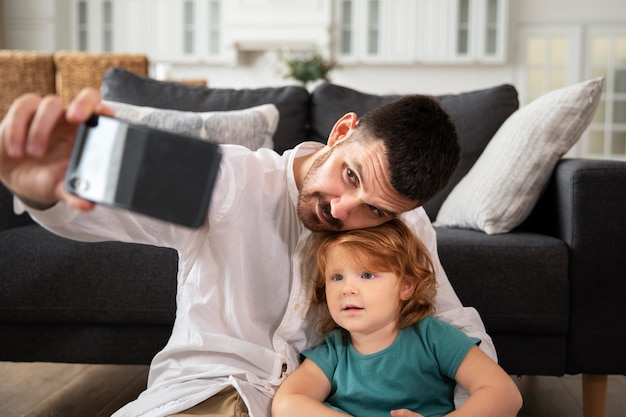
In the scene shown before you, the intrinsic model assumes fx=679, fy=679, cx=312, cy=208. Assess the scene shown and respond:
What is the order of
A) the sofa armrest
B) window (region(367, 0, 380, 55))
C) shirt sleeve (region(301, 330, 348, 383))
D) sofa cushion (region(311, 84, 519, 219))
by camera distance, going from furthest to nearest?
window (region(367, 0, 380, 55)), sofa cushion (region(311, 84, 519, 219)), the sofa armrest, shirt sleeve (region(301, 330, 348, 383))

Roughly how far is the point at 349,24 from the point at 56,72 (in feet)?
11.7

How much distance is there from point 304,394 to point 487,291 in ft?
2.32

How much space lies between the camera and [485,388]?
1025 millimetres

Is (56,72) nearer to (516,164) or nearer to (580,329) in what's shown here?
(516,164)

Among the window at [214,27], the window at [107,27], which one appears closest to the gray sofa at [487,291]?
the window at [214,27]

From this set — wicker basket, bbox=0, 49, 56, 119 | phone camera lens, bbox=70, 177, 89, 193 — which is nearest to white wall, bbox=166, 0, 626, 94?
wicker basket, bbox=0, 49, 56, 119

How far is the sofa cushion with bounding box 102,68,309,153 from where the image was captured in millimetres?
2141

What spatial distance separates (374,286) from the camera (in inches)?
42.8

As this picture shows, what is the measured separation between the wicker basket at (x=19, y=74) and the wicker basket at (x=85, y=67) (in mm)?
95

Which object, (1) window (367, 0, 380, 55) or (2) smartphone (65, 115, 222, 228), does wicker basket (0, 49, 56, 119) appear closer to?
(2) smartphone (65, 115, 222, 228)

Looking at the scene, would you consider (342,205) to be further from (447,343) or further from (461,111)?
(461,111)

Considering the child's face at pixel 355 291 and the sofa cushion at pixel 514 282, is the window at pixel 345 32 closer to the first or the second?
the sofa cushion at pixel 514 282

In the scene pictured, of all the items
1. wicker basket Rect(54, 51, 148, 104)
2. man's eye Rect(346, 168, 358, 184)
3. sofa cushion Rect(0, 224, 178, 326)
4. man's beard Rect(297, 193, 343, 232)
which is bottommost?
sofa cushion Rect(0, 224, 178, 326)

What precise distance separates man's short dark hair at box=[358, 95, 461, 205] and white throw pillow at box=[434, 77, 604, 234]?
0.76 meters
